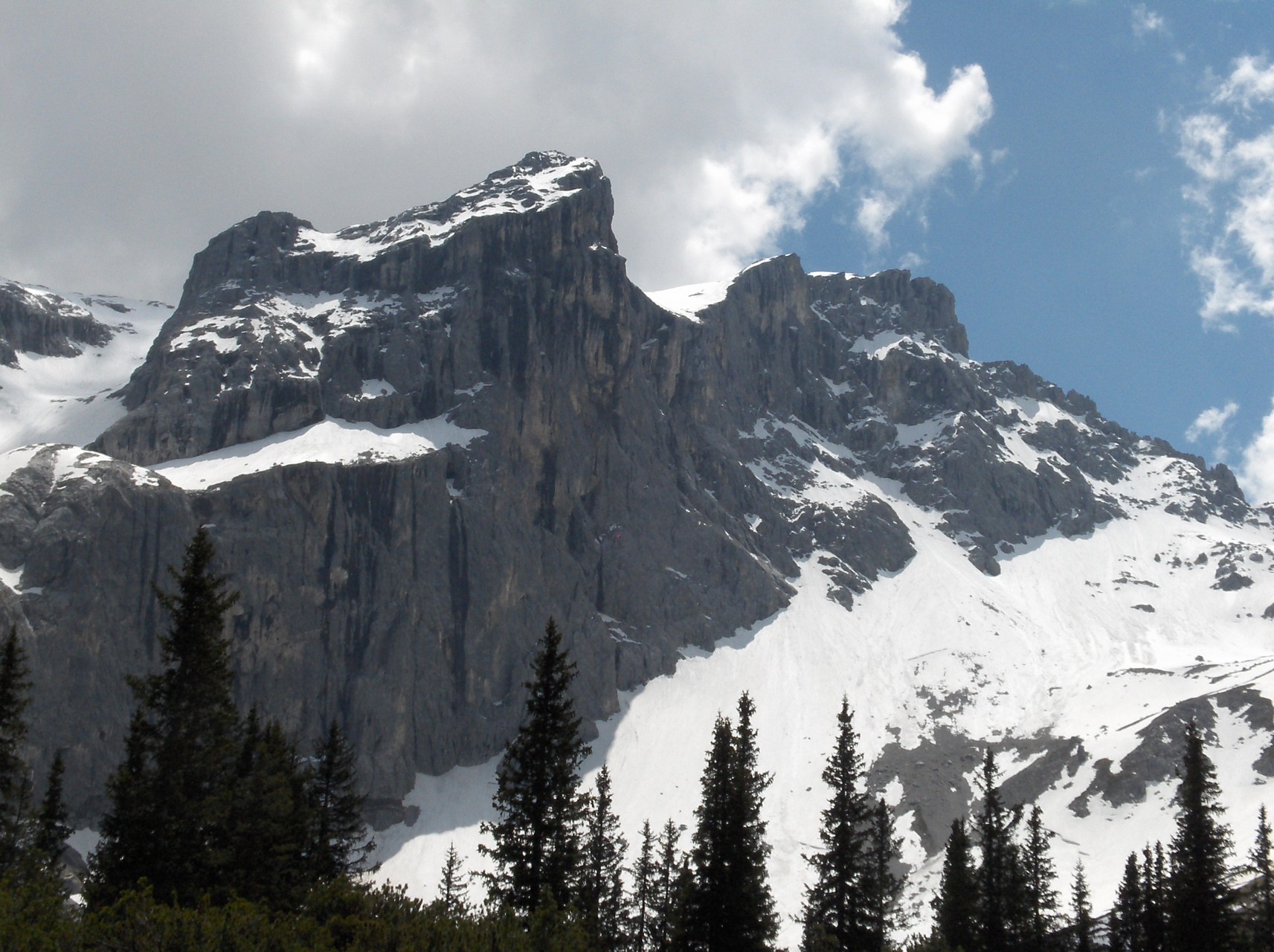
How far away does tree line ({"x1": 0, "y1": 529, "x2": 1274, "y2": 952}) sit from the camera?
19.4 m

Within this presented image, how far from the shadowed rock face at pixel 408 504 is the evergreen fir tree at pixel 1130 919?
76038 millimetres

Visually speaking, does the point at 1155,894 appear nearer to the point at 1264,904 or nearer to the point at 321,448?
the point at 1264,904

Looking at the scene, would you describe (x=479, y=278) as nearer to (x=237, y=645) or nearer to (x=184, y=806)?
(x=237, y=645)

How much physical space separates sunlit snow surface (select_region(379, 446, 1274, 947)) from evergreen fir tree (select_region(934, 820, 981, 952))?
52880mm

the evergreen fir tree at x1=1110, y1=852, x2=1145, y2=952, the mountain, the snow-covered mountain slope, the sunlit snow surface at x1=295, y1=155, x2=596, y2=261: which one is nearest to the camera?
the evergreen fir tree at x1=1110, y1=852, x2=1145, y2=952

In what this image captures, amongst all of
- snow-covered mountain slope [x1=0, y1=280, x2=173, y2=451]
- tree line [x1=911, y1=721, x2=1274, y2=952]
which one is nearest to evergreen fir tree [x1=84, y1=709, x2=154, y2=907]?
tree line [x1=911, y1=721, x2=1274, y2=952]

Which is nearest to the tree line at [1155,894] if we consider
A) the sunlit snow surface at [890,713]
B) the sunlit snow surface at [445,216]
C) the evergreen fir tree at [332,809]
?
the evergreen fir tree at [332,809]

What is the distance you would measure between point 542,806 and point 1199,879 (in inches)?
933

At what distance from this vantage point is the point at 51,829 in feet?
132

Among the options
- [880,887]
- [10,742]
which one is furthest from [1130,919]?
[10,742]

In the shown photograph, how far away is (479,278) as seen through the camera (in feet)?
579

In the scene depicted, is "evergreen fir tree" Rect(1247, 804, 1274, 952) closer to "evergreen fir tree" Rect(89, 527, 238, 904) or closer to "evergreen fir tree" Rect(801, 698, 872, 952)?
"evergreen fir tree" Rect(801, 698, 872, 952)

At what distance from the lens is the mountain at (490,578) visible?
12412 centimetres

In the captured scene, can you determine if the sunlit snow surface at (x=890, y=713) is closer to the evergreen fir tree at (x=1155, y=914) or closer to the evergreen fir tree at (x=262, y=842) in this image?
the evergreen fir tree at (x=1155, y=914)
